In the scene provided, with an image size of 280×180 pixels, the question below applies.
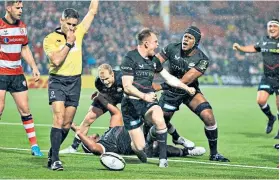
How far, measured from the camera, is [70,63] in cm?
1236

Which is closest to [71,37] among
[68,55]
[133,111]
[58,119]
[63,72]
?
[68,55]

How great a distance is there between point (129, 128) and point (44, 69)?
2433 centimetres

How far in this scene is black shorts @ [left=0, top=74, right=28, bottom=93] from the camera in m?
13.9

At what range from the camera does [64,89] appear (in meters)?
12.4

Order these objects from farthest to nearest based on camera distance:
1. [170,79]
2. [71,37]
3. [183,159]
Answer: [183,159], [170,79], [71,37]

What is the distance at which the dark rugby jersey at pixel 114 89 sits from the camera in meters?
14.3

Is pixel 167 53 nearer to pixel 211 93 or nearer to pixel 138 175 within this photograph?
pixel 138 175

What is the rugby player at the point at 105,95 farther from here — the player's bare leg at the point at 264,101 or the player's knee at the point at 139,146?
the player's bare leg at the point at 264,101

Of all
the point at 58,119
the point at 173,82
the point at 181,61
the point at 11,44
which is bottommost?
the point at 58,119

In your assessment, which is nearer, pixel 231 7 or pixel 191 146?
pixel 191 146

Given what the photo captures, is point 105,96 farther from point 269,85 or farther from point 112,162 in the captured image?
point 269,85

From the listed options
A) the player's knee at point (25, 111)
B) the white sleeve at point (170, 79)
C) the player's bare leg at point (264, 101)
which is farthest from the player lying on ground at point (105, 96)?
the player's bare leg at point (264, 101)

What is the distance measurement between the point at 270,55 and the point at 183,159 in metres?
5.16

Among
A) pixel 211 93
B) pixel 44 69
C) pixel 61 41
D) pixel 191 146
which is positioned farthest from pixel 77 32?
pixel 44 69
